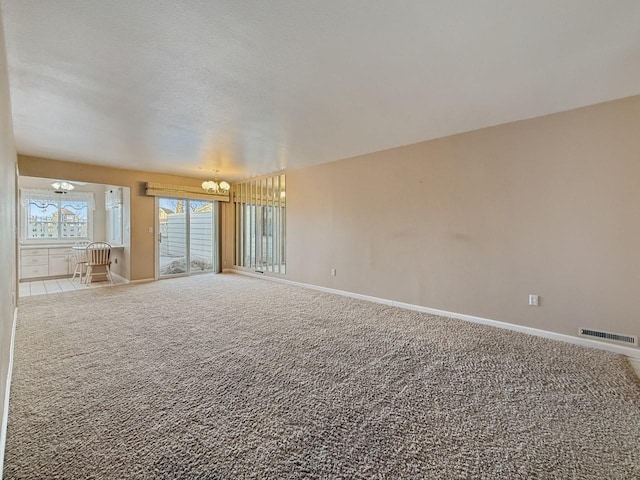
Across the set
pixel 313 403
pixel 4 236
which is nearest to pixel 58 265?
pixel 4 236

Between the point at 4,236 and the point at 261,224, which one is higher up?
the point at 261,224

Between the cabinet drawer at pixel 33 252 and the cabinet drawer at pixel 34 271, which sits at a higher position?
the cabinet drawer at pixel 33 252

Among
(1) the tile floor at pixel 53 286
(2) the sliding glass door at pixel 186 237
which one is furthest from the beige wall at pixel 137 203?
(1) the tile floor at pixel 53 286

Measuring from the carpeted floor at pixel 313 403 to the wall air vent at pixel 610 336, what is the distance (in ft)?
0.71

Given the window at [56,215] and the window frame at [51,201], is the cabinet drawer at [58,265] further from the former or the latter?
the window at [56,215]

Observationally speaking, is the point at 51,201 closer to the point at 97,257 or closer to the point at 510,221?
the point at 97,257

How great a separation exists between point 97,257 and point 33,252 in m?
1.66

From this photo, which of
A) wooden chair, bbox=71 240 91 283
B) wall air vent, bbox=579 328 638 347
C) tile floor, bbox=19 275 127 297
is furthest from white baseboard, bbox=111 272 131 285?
wall air vent, bbox=579 328 638 347

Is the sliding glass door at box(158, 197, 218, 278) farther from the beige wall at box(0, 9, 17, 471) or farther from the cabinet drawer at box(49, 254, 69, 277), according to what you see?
the beige wall at box(0, 9, 17, 471)

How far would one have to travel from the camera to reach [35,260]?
6637mm

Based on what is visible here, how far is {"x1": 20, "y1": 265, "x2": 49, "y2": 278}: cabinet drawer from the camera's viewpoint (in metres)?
6.48

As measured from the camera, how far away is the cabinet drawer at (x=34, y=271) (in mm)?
6480

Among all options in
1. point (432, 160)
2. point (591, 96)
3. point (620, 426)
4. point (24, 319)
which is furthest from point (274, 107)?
point (24, 319)

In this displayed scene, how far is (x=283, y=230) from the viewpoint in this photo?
6523mm
